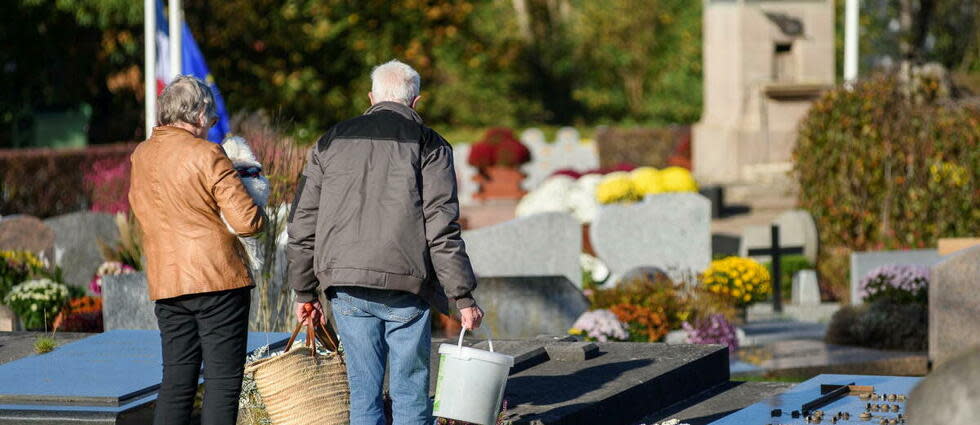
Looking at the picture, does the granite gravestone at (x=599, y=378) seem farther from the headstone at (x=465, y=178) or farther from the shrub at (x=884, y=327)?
the headstone at (x=465, y=178)

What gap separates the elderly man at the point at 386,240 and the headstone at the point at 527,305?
4464 millimetres

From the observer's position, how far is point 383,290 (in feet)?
16.1

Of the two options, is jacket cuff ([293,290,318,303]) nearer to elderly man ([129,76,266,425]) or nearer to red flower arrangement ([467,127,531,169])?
elderly man ([129,76,266,425])

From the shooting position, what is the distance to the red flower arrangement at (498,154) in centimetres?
2486

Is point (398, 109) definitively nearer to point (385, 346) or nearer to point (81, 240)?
point (385, 346)

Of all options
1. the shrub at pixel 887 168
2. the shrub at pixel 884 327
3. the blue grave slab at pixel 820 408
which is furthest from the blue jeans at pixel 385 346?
the shrub at pixel 887 168

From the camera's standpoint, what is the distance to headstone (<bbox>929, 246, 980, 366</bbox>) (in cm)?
841

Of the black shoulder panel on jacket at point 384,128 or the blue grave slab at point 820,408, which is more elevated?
the black shoulder panel on jacket at point 384,128

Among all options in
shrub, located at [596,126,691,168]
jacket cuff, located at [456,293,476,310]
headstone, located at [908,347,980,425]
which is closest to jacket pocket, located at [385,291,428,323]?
jacket cuff, located at [456,293,476,310]

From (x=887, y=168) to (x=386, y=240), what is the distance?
1086 cm

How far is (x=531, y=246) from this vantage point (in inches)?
440

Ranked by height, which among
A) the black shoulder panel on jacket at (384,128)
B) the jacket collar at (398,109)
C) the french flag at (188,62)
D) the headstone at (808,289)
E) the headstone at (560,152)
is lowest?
the headstone at (808,289)

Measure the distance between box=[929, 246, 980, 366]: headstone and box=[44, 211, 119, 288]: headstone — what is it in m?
6.50

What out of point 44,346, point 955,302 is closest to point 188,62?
point 44,346
